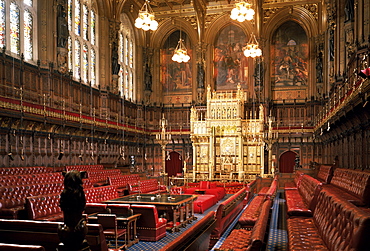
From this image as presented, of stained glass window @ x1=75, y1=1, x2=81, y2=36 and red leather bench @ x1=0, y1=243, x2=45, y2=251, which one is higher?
stained glass window @ x1=75, y1=1, x2=81, y2=36

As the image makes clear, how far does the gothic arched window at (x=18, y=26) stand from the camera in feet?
52.0

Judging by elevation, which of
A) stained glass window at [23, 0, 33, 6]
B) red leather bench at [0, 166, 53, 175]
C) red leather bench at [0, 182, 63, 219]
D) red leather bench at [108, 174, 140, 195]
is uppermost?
stained glass window at [23, 0, 33, 6]

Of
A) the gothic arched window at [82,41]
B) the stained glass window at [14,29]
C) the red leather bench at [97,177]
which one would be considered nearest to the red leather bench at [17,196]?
the red leather bench at [97,177]

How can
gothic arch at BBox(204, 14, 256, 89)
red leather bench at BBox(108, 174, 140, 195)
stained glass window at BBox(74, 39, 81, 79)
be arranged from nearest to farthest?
1. red leather bench at BBox(108, 174, 140, 195)
2. stained glass window at BBox(74, 39, 81, 79)
3. gothic arch at BBox(204, 14, 256, 89)

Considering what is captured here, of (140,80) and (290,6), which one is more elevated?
(290,6)

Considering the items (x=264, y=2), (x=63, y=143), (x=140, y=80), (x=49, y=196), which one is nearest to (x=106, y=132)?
(x=63, y=143)

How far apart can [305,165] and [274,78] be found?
25.8ft

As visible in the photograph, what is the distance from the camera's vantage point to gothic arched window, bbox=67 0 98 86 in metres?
21.3

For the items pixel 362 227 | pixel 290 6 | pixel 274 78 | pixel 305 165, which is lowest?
pixel 305 165

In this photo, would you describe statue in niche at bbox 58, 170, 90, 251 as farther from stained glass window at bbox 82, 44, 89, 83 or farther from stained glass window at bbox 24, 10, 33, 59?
stained glass window at bbox 82, 44, 89, 83

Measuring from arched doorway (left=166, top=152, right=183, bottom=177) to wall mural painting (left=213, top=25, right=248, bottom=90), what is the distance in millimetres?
7235

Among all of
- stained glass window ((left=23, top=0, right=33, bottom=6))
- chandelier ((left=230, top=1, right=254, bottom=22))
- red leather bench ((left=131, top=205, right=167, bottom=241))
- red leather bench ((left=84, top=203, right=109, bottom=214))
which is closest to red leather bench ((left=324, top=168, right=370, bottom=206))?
red leather bench ((left=131, top=205, right=167, bottom=241))

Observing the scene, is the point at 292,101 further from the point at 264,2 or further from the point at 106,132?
the point at 106,132

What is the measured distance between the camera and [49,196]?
823cm
